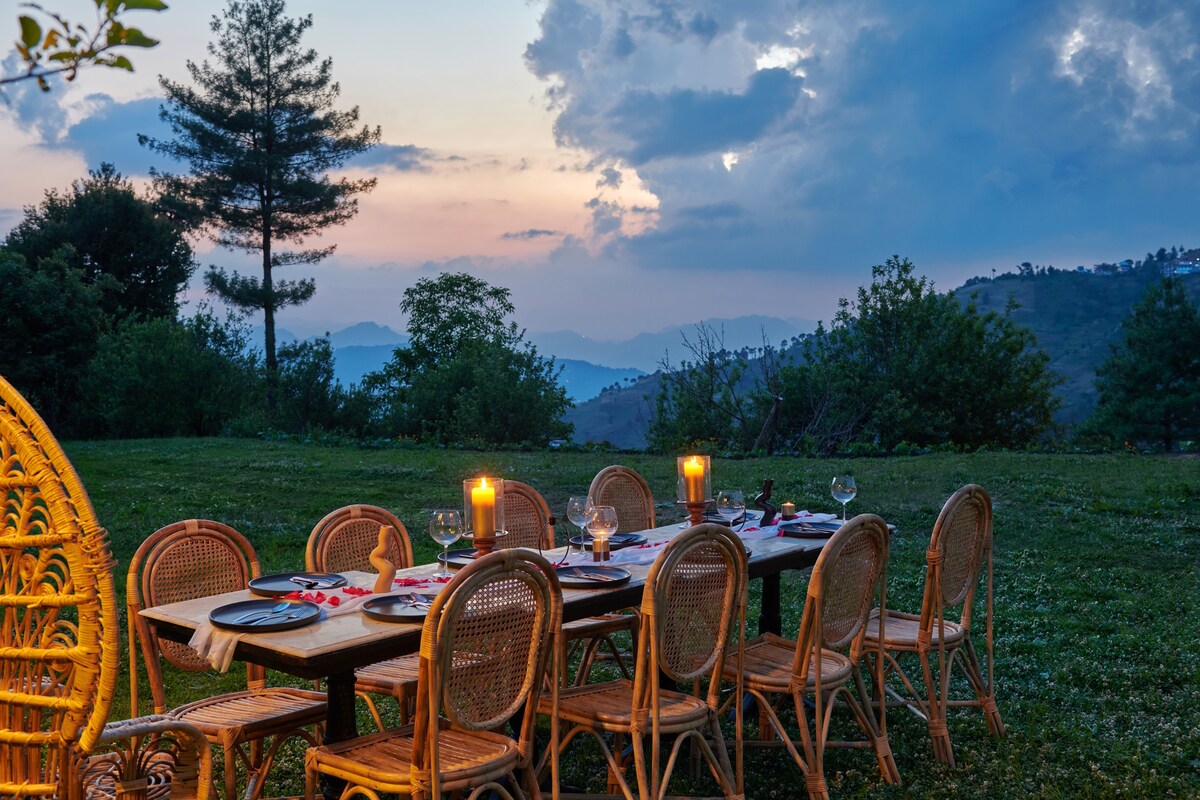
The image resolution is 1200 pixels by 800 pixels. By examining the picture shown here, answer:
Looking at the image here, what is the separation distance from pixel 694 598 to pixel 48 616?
216cm

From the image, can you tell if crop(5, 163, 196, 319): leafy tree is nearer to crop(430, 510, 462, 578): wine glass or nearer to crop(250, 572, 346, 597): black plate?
crop(250, 572, 346, 597): black plate

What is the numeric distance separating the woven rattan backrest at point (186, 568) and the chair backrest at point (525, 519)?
145 cm

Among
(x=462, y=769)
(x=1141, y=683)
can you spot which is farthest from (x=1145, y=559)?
(x=462, y=769)

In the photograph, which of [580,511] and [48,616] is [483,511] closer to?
[580,511]

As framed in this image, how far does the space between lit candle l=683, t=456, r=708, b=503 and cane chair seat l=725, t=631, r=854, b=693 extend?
762mm

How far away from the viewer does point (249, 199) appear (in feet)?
92.4

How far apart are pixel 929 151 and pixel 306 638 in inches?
981

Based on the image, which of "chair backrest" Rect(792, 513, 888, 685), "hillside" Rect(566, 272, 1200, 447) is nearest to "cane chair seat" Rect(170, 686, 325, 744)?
"chair backrest" Rect(792, 513, 888, 685)

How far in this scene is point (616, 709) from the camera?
359 centimetres

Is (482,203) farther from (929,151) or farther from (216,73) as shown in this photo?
(929,151)

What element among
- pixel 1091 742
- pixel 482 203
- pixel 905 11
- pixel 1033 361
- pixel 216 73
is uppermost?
pixel 216 73

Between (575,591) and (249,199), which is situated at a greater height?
(249,199)

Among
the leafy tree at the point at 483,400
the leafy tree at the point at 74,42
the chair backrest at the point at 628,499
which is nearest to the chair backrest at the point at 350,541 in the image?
the chair backrest at the point at 628,499

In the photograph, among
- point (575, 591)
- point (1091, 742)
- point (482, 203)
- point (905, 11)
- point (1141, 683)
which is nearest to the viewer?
point (575, 591)
